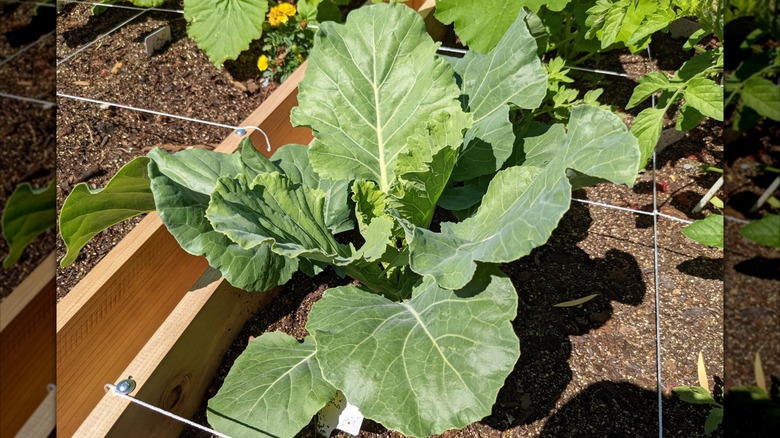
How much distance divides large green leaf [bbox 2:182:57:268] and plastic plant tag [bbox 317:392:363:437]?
1454 mm

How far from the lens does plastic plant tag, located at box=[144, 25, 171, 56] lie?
3.20 metres

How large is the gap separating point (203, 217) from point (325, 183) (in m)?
0.56

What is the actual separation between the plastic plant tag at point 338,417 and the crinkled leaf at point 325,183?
0.55 metres

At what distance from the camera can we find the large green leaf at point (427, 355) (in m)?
1.44

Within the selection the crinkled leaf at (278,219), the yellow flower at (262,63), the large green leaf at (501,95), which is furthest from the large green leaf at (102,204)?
the yellow flower at (262,63)

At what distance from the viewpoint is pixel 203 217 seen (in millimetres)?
1676

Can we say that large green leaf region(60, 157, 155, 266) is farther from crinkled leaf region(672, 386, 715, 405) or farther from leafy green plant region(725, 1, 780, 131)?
crinkled leaf region(672, 386, 715, 405)

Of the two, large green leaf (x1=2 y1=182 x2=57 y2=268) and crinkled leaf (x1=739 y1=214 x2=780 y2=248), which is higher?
large green leaf (x1=2 y1=182 x2=57 y2=268)

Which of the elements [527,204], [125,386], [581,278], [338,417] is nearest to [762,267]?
[527,204]

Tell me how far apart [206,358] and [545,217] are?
1.17 metres

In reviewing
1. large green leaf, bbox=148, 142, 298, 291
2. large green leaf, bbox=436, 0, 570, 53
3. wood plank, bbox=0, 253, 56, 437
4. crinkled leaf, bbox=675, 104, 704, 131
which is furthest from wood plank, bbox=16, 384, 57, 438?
crinkled leaf, bbox=675, 104, 704, 131

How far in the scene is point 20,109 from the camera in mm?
419

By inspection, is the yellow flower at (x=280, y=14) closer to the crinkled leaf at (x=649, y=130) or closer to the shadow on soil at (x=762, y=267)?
the crinkled leaf at (x=649, y=130)

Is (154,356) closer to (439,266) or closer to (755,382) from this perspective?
(439,266)
